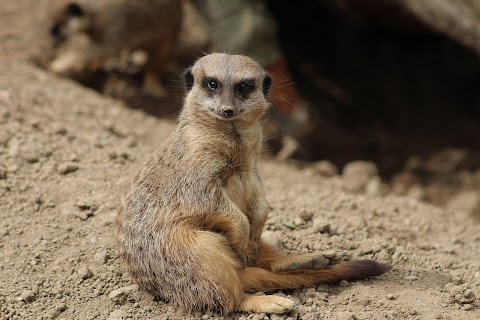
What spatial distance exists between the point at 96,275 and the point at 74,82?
3.59 metres

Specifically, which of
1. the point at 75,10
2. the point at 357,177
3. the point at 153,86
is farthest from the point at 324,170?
the point at 75,10

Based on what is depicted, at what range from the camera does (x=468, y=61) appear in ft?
27.3

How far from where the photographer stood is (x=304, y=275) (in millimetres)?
3000

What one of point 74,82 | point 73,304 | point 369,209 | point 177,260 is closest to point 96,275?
point 73,304

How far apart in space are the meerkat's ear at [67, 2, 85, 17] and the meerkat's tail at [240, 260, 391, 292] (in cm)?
427

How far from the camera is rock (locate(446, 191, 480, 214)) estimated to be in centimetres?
574

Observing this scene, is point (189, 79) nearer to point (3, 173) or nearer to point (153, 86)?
point (3, 173)

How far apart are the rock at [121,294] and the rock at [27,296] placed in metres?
0.33

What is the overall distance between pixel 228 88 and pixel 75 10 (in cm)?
401

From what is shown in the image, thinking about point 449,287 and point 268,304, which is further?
point 449,287

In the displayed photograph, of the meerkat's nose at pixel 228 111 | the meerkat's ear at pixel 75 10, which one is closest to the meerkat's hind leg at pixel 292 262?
the meerkat's nose at pixel 228 111

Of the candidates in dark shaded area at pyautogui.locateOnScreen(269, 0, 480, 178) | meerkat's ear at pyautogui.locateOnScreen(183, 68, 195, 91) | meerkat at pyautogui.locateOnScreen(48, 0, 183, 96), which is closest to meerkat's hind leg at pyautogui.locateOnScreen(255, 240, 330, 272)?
meerkat's ear at pyautogui.locateOnScreen(183, 68, 195, 91)

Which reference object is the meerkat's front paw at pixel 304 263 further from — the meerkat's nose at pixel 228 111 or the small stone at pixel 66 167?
the small stone at pixel 66 167

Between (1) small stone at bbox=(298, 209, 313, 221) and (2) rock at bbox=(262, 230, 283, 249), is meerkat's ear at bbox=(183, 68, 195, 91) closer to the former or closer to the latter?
(2) rock at bbox=(262, 230, 283, 249)
